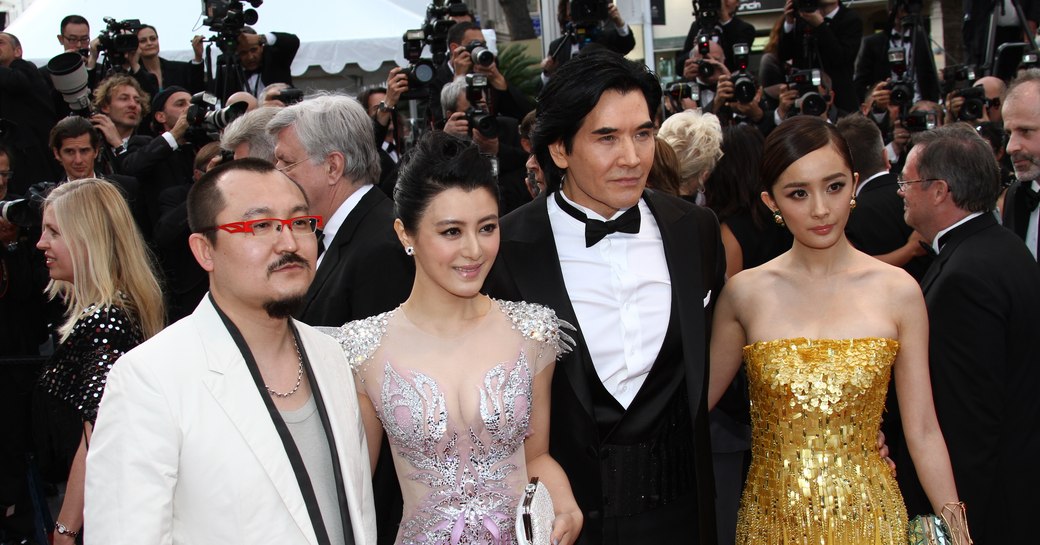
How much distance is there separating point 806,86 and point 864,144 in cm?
165

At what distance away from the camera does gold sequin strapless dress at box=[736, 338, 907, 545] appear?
2957 mm

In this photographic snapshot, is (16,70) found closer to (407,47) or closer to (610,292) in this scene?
(407,47)

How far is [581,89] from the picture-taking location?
9.69 feet

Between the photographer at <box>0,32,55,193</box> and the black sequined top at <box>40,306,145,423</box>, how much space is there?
338cm

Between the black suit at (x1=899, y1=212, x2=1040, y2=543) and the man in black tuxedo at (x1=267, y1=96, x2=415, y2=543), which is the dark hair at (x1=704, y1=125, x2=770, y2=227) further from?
the man in black tuxedo at (x1=267, y1=96, x2=415, y2=543)

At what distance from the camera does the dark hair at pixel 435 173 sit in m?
2.57

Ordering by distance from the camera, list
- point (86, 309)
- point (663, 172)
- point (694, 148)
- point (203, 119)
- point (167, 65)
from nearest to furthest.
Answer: point (86, 309), point (663, 172), point (694, 148), point (203, 119), point (167, 65)

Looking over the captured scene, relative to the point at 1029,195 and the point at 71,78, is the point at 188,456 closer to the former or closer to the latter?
the point at 1029,195

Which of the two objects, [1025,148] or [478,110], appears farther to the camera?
[478,110]

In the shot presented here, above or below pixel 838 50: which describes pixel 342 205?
below

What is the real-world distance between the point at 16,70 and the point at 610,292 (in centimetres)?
519

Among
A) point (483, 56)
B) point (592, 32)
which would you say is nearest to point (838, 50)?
point (592, 32)

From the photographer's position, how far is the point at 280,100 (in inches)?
204

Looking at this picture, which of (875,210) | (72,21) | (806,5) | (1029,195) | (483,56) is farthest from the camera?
(72,21)
